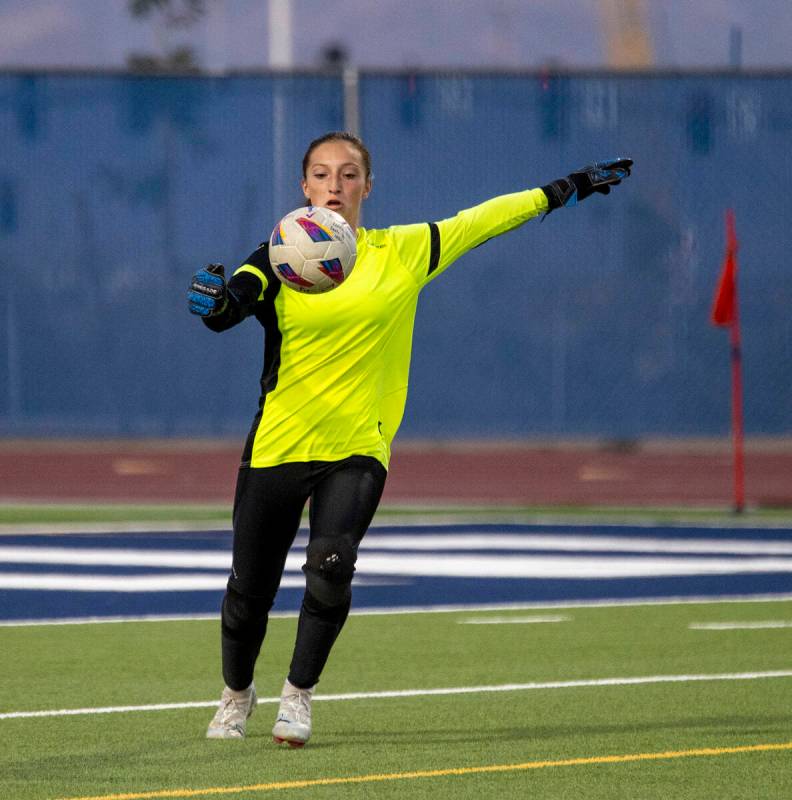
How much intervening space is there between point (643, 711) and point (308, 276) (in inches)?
93.1

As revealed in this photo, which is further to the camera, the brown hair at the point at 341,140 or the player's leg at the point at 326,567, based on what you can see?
the brown hair at the point at 341,140

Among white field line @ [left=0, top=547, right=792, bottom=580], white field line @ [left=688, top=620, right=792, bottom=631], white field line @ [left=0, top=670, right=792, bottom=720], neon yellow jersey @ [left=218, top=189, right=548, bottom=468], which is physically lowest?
white field line @ [left=0, top=547, right=792, bottom=580]

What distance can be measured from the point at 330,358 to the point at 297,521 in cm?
60

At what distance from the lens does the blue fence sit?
2147cm

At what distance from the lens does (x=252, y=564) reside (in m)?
7.11

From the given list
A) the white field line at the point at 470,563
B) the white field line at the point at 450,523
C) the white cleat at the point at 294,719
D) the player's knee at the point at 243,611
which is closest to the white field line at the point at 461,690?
the player's knee at the point at 243,611

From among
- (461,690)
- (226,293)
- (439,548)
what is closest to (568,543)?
(439,548)

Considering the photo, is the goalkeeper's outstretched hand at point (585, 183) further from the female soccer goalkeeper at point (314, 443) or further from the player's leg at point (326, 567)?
the player's leg at point (326, 567)

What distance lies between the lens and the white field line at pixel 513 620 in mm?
11055

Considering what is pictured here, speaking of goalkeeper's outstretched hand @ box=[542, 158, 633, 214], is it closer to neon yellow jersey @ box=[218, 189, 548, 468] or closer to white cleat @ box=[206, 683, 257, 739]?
neon yellow jersey @ box=[218, 189, 548, 468]

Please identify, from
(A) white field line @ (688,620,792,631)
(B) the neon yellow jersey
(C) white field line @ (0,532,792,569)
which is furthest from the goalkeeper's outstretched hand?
(C) white field line @ (0,532,792,569)

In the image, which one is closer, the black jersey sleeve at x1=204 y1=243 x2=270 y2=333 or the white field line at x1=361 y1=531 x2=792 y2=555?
the black jersey sleeve at x1=204 y1=243 x2=270 y2=333

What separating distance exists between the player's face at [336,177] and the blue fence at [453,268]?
14.1 metres

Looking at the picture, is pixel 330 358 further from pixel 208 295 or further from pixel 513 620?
pixel 513 620
